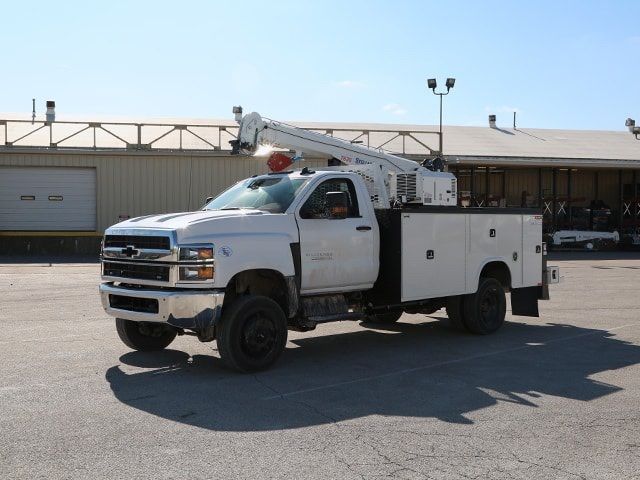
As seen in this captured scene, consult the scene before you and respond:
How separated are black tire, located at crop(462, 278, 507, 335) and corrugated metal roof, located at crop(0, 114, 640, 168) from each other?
2026 centimetres

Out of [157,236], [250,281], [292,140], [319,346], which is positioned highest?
[292,140]

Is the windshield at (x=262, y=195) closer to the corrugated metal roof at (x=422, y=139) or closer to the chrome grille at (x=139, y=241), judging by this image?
the chrome grille at (x=139, y=241)

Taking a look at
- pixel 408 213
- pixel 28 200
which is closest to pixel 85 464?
pixel 408 213

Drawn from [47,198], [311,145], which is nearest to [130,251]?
[311,145]

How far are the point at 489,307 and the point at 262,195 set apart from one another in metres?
4.19

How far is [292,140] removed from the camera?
1216cm

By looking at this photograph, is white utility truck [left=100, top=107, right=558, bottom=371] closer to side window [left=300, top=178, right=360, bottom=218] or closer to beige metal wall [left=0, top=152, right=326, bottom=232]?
side window [left=300, top=178, right=360, bottom=218]

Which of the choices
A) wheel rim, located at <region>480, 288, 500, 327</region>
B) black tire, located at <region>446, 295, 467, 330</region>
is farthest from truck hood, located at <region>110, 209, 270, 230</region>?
wheel rim, located at <region>480, 288, 500, 327</region>

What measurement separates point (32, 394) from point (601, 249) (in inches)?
1471

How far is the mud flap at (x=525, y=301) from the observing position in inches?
461

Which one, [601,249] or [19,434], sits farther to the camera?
[601,249]

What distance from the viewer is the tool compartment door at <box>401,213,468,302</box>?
955 cm

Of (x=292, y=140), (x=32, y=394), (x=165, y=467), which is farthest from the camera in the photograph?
(x=292, y=140)

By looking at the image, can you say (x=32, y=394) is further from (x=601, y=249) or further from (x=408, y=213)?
(x=601, y=249)
